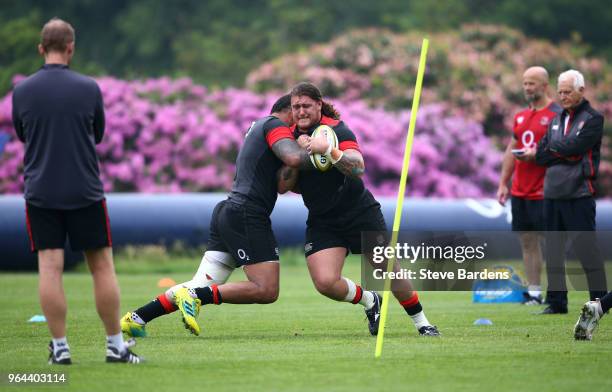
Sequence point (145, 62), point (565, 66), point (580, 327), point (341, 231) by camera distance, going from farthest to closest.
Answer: point (145, 62), point (565, 66), point (341, 231), point (580, 327)

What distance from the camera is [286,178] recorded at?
31.0 feet

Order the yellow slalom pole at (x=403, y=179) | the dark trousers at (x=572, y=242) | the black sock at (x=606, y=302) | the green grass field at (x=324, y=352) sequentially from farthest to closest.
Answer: the dark trousers at (x=572, y=242), the black sock at (x=606, y=302), the yellow slalom pole at (x=403, y=179), the green grass field at (x=324, y=352)

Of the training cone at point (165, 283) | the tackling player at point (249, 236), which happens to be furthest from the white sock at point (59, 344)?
the training cone at point (165, 283)

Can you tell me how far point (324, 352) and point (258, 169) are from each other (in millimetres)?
1732

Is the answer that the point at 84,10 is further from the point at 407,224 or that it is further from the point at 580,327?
the point at 580,327

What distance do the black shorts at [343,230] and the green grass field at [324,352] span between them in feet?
2.46

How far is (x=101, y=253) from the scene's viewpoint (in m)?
7.47

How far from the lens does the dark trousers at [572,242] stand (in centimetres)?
1126

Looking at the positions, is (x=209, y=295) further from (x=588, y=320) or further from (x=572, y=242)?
(x=572, y=242)

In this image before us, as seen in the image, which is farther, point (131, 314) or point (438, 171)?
point (438, 171)

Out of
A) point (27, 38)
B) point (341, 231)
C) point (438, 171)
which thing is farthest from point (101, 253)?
point (27, 38)

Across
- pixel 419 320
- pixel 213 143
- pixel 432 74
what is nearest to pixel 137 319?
pixel 419 320

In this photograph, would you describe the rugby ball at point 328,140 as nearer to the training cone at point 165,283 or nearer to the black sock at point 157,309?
the black sock at point 157,309

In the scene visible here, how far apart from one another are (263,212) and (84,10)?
39.7m
